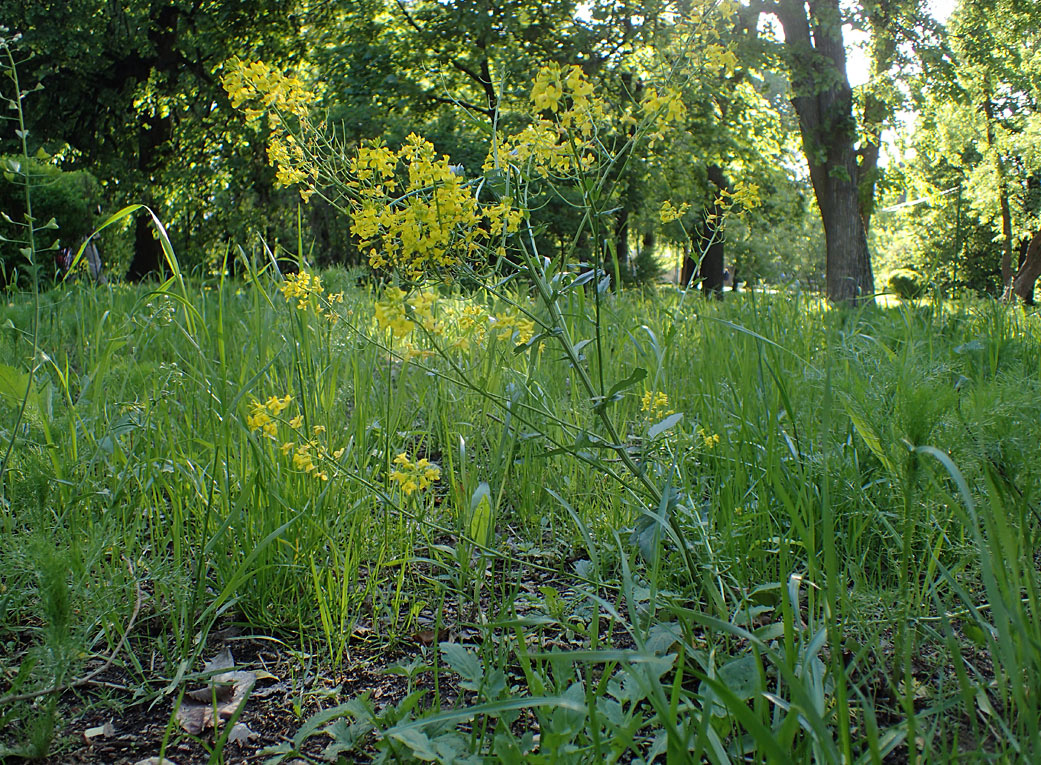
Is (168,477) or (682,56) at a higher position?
(682,56)

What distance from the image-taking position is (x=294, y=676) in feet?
4.24

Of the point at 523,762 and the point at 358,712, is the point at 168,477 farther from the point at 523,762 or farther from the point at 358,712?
the point at 523,762

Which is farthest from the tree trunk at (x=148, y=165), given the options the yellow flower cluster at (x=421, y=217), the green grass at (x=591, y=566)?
the yellow flower cluster at (x=421, y=217)

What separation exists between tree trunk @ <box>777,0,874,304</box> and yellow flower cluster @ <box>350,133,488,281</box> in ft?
32.4

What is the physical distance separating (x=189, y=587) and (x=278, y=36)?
15.3 m

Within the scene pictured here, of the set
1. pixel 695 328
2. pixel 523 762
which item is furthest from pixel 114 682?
pixel 695 328

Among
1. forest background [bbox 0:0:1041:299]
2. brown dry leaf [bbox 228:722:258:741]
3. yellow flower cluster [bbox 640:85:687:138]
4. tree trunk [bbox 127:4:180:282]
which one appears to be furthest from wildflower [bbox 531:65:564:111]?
tree trunk [bbox 127:4:180:282]

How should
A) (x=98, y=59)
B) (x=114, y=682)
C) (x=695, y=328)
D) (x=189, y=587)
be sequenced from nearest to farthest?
(x=114, y=682) < (x=189, y=587) < (x=695, y=328) < (x=98, y=59)

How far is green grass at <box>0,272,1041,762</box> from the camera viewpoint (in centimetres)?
98

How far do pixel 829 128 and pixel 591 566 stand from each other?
1094 centimetres

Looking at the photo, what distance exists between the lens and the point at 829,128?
10.6 metres

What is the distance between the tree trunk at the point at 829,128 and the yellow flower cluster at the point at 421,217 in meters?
9.87

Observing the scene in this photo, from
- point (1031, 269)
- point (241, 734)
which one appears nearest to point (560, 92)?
point (241, 734)

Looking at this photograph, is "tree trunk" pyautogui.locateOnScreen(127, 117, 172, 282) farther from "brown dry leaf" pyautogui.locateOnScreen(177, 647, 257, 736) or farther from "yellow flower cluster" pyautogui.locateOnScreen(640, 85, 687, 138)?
"yellow flower cluster" pyautogui.locateOnScreen(640, 85, 687, 138)
